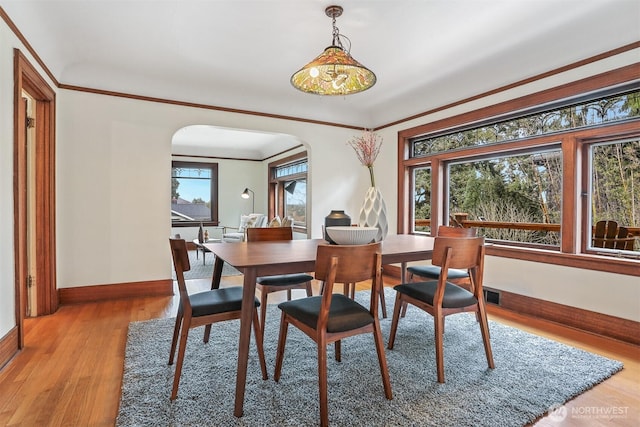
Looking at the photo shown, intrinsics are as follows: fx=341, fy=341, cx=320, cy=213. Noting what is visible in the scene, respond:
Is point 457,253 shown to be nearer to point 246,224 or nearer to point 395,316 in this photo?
point 395,316

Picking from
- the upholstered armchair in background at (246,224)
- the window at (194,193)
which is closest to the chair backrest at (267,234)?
the upholstered armchair in background at (246,224)

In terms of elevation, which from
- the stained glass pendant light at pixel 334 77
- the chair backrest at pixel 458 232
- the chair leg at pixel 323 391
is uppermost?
the stained glass pendant light at pixel 334 77

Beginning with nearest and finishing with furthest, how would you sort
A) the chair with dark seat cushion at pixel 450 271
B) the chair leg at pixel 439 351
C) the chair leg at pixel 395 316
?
1. the chair leg at pixel 439 351
2. the chair leg at pixel 395 316
3. the chair with dark seat cushion at pixel 450 271

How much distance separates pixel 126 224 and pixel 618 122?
4.62 m

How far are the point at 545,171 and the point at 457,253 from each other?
191 cm

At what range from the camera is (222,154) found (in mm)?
8477

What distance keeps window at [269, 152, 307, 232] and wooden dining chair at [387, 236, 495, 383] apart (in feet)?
14.8

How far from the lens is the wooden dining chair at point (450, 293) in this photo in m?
1.96

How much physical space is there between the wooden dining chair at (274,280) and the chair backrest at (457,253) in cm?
98

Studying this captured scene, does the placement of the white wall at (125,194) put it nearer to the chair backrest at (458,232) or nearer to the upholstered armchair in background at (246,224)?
the chair backrest at (458,232)

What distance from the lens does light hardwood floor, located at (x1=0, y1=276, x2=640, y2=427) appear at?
5.38 feet

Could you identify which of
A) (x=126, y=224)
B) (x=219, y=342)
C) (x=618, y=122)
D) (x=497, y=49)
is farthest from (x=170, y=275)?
(x=618, y=122)

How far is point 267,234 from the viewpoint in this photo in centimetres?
289

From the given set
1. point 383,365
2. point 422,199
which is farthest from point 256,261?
point 422,199
